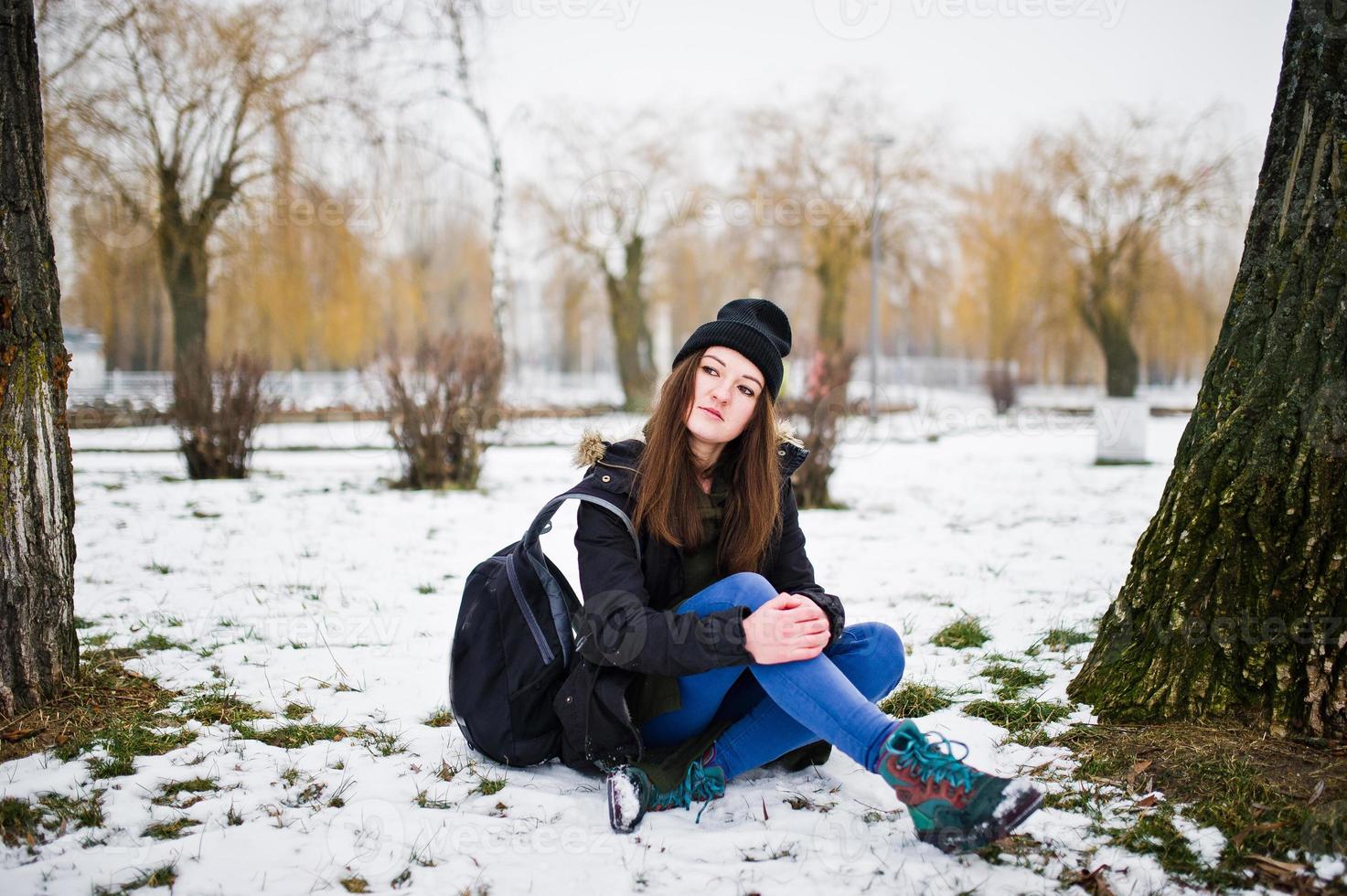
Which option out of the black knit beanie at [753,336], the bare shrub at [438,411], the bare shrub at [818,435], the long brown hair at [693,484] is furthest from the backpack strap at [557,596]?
the bare shrub at [438,411]

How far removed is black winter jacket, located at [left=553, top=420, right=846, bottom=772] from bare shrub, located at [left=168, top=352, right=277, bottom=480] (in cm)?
721

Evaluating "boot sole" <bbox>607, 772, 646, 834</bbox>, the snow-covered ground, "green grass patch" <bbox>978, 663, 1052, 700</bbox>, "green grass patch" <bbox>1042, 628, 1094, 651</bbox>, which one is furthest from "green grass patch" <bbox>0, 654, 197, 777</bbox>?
"green grass patch" <bbox>1042, 628, 1094, 651</bbox>

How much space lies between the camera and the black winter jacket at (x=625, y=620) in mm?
2152

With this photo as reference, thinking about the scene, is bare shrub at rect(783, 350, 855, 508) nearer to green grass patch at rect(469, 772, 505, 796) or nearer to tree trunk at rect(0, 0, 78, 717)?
green grass patch at rect(469, 772, 505, 796)

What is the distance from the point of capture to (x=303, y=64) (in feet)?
41.8

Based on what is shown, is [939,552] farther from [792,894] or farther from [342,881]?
[342,881]

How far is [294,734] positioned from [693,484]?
1453mm

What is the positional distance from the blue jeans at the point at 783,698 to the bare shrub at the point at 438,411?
6.17m

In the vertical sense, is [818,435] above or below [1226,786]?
above

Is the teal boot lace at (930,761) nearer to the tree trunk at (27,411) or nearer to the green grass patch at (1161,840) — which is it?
the green grass patch at (1161,840)

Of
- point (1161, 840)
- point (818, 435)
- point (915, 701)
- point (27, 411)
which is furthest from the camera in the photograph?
point (818, 435)

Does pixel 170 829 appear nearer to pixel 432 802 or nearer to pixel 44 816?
pixel 44 816

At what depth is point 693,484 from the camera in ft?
8.13

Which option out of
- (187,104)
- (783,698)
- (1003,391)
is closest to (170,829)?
(783,698)
